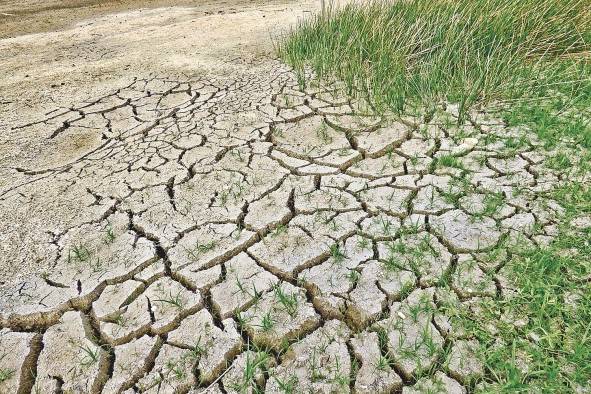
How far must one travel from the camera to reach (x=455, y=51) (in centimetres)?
329

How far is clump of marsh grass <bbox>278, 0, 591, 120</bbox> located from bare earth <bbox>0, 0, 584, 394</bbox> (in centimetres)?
25

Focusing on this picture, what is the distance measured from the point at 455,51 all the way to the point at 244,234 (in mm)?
1958

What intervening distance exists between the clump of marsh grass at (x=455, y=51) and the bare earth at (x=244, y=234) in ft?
0.84

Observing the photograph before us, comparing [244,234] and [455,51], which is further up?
[455,51]

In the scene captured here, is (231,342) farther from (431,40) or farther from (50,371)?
(431,40)

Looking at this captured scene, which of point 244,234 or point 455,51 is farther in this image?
point 455,51

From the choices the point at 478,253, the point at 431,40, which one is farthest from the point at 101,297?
the point at 431,40

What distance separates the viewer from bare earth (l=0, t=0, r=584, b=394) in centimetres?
167

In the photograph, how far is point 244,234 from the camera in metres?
2.24

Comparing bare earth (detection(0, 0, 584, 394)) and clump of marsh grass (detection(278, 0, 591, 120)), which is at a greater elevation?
clump of marsh grass (detection(278, 0, 591, 120))

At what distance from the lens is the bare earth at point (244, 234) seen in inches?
65.6

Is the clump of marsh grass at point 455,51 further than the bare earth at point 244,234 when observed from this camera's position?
Yes

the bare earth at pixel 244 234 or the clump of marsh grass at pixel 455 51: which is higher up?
the clump of marsh grass at pixel 455 51

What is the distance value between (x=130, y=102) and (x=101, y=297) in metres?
1.97
